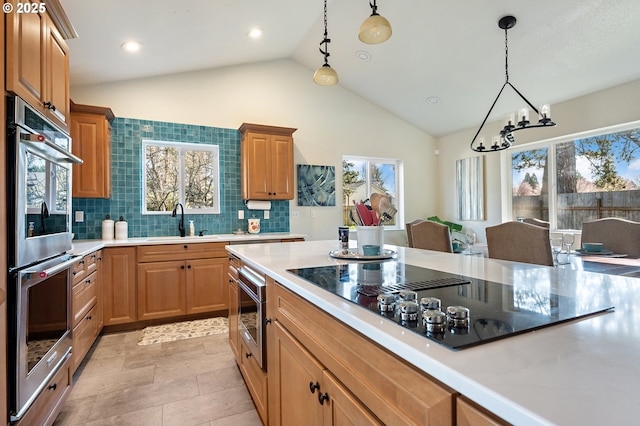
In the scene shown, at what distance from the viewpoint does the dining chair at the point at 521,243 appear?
2.05 m

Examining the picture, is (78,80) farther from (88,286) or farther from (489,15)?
(489,15)

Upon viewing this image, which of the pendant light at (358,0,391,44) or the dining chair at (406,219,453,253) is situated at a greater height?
the pendant light at (358,0,391,44)

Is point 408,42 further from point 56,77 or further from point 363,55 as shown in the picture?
point 56,77

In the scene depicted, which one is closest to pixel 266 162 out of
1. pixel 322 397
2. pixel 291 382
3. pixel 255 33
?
pixel 255 33

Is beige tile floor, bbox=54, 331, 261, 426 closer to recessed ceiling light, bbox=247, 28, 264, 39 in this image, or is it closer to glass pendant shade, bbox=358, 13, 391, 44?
glass pendant shade, bbox=358, 13, 391, 44

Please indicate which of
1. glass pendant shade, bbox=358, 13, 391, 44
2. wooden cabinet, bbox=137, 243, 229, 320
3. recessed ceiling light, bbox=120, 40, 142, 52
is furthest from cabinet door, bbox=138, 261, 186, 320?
glass pendant shade, bbox=358, 13, 391, 44

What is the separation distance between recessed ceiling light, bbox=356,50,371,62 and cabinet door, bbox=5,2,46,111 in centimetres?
329

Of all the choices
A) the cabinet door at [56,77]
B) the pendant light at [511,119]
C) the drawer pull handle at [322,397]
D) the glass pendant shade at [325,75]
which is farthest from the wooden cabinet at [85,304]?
the pendant light at [511,119]

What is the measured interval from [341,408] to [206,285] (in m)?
2.94

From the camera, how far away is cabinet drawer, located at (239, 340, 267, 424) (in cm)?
155

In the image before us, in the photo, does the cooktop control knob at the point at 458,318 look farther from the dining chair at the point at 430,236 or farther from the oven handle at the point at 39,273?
the dining chair at the point at 430,236

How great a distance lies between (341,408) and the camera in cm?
85

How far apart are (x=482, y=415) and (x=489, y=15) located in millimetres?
3722

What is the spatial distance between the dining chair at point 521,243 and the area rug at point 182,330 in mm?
2531
